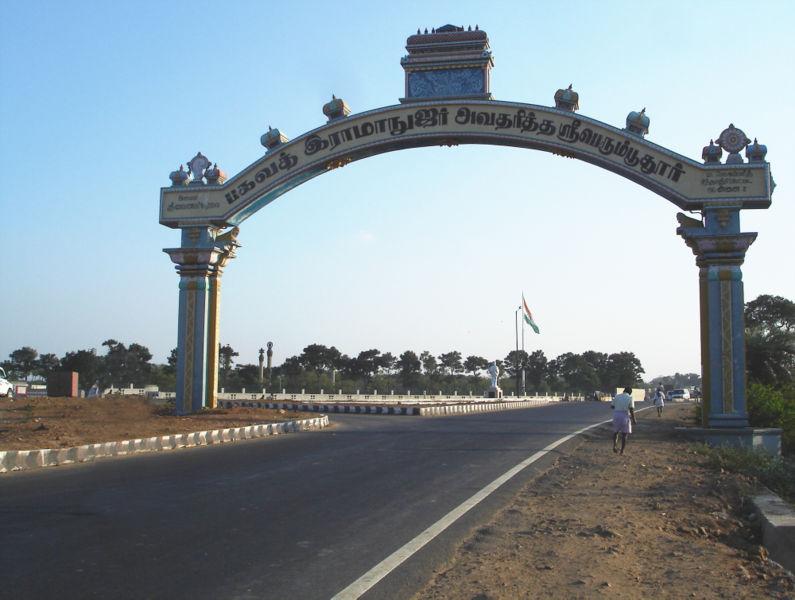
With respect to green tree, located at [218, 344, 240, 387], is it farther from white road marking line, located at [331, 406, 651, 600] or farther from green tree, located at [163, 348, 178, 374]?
white road marking line, located at [331, 406, 651, 600]

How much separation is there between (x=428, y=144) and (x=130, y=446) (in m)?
12.5

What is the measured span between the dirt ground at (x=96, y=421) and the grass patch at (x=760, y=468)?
1136cm

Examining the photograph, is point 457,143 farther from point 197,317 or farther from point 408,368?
point 408,368

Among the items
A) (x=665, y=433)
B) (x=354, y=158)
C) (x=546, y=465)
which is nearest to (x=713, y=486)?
(x=546, y=465)

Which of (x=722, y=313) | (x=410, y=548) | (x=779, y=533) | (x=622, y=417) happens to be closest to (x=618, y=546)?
(x=779, y=533)

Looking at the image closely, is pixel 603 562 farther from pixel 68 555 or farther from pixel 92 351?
pixel 92 351

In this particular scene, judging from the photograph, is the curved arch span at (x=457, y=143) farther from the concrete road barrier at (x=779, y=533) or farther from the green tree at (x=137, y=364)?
the green tree at (x=137, y=364)

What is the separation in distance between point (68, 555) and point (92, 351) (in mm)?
65163

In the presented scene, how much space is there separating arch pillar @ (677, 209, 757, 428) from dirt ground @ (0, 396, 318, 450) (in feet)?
38.8

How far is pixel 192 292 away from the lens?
71.6ft

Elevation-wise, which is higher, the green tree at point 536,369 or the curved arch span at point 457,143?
the curved arch span at point 457,143

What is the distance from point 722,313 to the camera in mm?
18594

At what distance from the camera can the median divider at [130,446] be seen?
38.3 ft

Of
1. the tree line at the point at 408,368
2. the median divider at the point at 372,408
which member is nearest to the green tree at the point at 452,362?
the tree line at the point at 408,368
